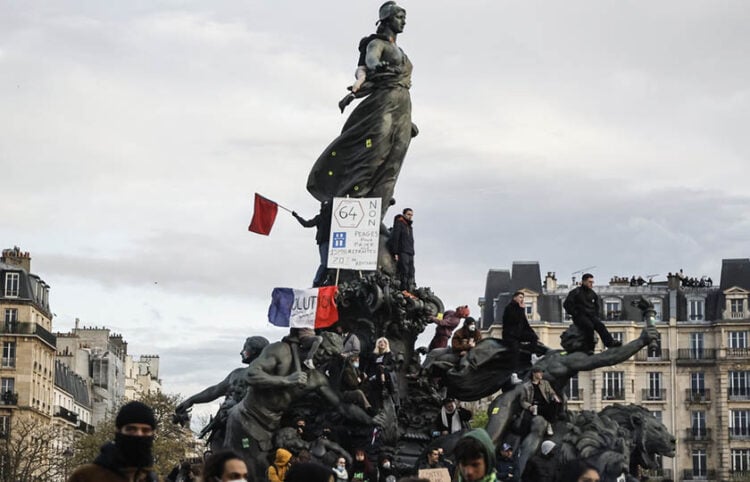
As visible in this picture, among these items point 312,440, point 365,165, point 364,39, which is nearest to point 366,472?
point 312,440

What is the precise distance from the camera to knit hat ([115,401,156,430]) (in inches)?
508

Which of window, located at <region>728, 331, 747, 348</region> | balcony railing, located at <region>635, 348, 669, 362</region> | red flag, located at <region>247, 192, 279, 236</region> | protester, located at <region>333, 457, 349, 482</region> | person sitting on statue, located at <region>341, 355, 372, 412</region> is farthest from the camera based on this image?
balcony railing, located at <region>635, 348, 669, 362</region>

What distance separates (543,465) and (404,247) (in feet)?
17.7

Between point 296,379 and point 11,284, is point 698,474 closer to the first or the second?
point 11,284

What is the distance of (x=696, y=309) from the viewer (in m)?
122

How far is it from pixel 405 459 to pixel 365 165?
5647 mm

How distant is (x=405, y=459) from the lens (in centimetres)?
3203

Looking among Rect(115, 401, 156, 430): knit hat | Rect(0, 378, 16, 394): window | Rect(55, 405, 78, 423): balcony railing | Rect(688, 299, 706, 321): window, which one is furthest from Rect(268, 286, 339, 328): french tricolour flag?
Rect(55, 405, 78, 423): balcony railing

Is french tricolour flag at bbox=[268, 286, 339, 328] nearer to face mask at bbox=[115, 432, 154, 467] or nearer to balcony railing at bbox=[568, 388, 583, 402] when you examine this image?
face mask at bbox=[115, 432, 154, 467]

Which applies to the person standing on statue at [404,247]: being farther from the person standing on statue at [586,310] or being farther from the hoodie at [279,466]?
the hoodie at [279,466]

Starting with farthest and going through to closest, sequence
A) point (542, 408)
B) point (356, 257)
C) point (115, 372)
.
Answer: point (115, 372)
point (356, 257)
point (542, 408)

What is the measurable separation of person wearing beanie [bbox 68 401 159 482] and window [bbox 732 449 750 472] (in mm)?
106110

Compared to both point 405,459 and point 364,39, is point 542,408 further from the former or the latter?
point 364,39

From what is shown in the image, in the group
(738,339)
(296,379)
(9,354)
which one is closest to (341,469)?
(296,379)
